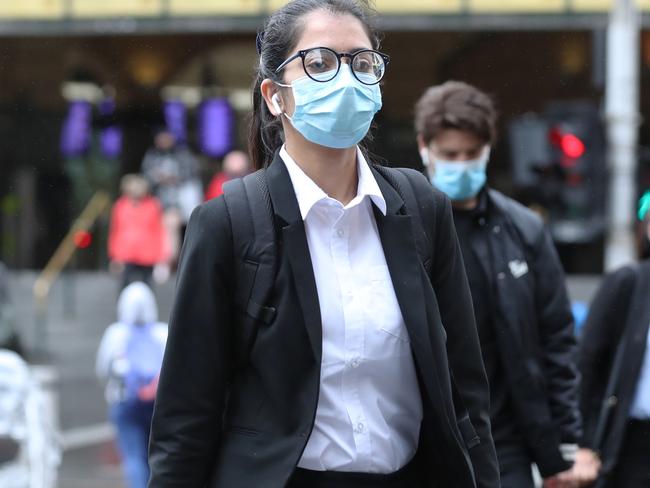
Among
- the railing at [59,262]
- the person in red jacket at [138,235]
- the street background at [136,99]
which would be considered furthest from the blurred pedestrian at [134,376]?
the person in red jacket at [138,235]

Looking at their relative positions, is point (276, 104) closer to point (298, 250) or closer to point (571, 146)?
point (298, 250)

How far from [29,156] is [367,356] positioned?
21.9 m

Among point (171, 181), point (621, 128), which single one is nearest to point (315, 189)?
point (621, 128)

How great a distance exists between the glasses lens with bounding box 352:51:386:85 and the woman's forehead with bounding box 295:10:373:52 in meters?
0.02

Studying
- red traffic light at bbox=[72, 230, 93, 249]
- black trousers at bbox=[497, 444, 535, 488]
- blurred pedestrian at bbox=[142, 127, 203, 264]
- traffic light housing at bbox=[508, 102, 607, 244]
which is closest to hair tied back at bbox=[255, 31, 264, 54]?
black trousers at bbox=[497, 444, 535, 488]

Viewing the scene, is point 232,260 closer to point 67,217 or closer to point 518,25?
point 518,25

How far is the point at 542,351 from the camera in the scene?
4254 mm

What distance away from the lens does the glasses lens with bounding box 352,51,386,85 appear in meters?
2.65

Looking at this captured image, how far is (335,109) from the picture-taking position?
262 centimetres

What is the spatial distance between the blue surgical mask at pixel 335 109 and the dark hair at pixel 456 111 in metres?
1.57

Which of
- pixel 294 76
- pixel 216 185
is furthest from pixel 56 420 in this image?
pixel 294 76

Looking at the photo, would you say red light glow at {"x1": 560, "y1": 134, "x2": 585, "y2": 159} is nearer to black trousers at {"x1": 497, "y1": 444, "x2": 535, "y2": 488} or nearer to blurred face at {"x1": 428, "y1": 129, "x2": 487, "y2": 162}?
blurred face at {"x1": 428, "y1": 129, "x2": 487, "y2": 162}

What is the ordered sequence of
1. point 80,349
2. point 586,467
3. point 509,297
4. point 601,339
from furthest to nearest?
point 80,349
point 601,339
point 586,467
point 509,297

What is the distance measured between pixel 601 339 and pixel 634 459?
48 centimetres
